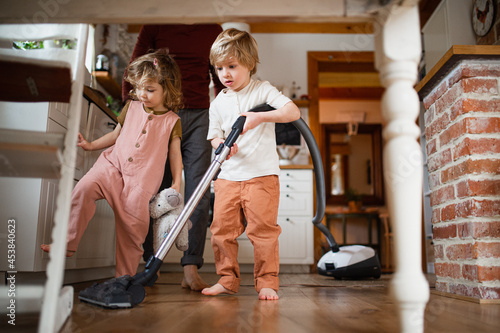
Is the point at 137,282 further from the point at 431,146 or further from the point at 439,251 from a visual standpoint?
the point at 431,146

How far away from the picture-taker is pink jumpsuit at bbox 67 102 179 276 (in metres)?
1.44

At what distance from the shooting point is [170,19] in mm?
729

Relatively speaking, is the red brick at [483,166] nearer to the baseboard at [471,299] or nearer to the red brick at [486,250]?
the red brick at [486,250]

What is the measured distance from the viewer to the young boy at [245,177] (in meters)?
1.51

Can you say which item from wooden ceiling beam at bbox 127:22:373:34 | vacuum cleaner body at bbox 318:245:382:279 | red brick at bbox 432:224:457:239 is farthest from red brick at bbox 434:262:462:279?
wooden ceiling beam at bbox 127:22:373:34

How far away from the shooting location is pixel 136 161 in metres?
1.55

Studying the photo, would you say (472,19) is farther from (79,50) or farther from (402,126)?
(79,50)

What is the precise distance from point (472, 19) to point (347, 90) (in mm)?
3696

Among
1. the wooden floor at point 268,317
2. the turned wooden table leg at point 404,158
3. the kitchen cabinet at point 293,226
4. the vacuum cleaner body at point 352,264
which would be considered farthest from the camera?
the kitchen cabinet at point 293,226

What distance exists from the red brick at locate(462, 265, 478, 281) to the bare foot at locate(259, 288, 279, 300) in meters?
0.67

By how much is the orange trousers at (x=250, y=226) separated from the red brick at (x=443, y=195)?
26.2 inches

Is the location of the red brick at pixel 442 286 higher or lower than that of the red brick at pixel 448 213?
lower

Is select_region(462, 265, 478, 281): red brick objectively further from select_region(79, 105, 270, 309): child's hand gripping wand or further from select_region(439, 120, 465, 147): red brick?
select_region(79, 105, 270, 309): child's hand gripping wand

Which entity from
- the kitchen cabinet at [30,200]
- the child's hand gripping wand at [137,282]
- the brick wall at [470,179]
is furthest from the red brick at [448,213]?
the kitchen cabinet at [30,200]
